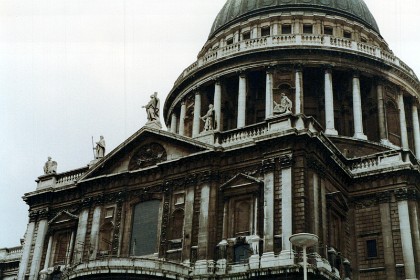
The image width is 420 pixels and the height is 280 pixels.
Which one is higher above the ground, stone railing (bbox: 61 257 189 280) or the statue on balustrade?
the statue on balustrade

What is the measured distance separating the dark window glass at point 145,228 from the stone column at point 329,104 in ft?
52.6

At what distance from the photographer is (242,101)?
2028 inches

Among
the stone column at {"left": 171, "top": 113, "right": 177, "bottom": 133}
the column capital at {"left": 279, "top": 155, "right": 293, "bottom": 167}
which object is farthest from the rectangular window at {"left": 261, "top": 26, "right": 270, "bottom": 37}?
the column capital at {"left": 279, "top": 155, "right": 293, "bottom": 167}

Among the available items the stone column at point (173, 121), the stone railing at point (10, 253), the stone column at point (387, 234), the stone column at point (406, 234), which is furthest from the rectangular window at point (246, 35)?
the stone railing at point (10, 253)

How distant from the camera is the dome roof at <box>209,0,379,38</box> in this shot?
58.2 meters

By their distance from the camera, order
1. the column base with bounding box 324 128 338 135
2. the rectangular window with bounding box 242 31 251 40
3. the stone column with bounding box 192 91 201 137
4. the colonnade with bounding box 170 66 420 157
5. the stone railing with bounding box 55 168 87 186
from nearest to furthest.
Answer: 1. the stone railing with bounding box 55 168 87 186
2. the column base with bounding box 324 128 338 135
3. the colonnade with bounding box 170 66 420 157
4. the stone column with bounding box 192 91 201 137
5. the rectangular window with bounding box 242 31 251 40

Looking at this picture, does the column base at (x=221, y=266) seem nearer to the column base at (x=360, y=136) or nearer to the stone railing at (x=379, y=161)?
the stone railing at (x=379, y=161)

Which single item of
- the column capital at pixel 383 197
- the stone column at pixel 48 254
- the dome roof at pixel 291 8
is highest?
the dome roof at pixel 291 8

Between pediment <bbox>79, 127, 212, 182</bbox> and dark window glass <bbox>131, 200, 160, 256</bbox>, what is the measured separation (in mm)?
2640

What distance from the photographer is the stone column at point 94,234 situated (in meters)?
39.3

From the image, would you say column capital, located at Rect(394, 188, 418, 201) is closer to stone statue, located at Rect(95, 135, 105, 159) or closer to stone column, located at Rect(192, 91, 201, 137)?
stone column, located at Rect(192, 91, 201, 137)

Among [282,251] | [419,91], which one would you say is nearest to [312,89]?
[419,91]

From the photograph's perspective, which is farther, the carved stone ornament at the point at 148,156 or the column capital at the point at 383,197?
the carved stone ornament at the point at 148,156

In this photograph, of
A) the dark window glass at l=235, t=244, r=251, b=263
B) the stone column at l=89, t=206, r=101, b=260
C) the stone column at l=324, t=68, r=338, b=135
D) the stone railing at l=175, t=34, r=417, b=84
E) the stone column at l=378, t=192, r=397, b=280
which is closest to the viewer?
the dark window glass at l=235, t=244, r=251, b=263
